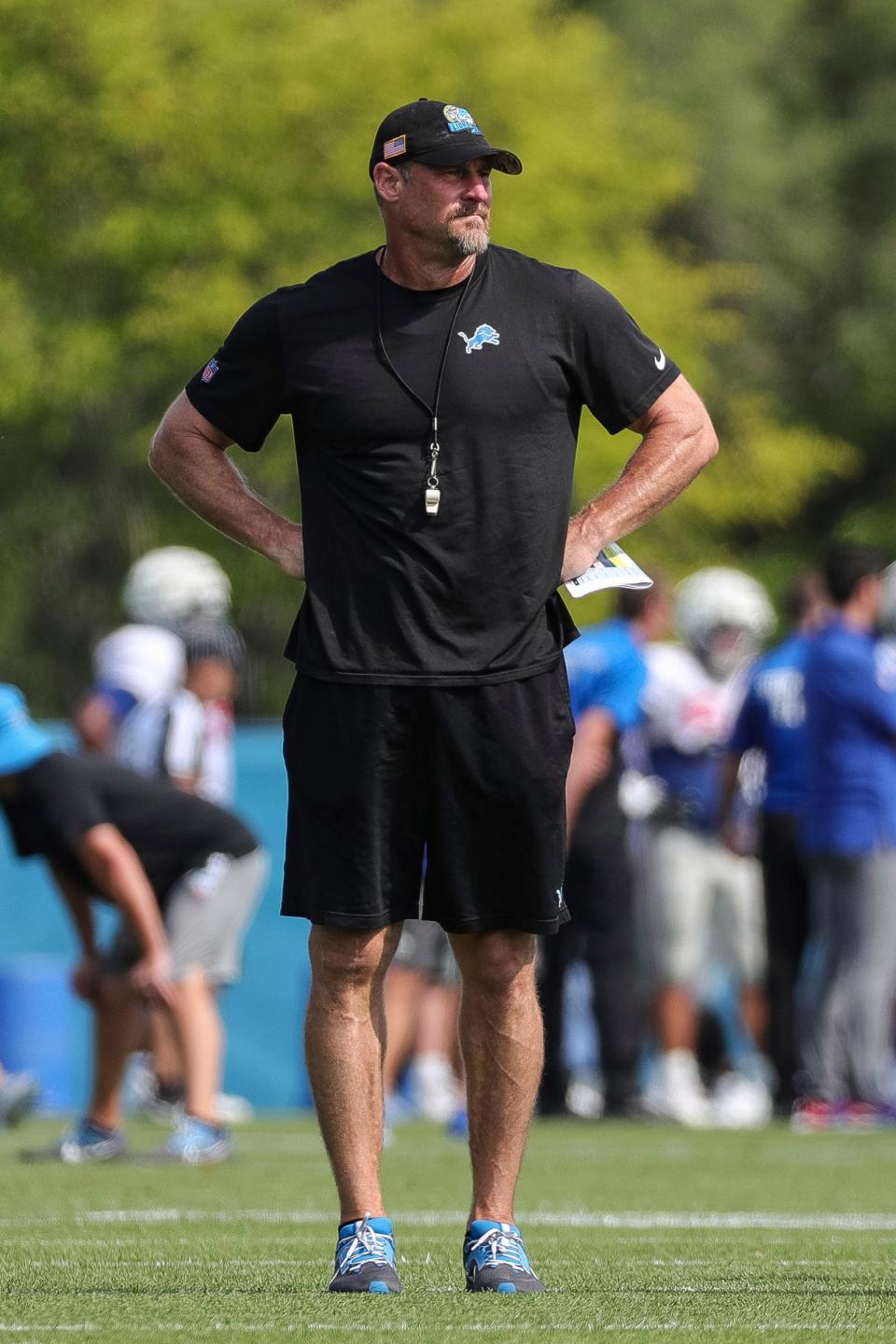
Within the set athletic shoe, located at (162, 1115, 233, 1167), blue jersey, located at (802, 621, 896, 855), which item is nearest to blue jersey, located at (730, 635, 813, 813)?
blue jersey, located at (802, 621, 896, 855)

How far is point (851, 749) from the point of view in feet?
38.2

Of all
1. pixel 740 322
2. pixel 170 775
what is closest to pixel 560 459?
pixel 170 775

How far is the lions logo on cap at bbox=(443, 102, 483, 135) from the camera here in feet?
17.1

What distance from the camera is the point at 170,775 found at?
1120 centimetres

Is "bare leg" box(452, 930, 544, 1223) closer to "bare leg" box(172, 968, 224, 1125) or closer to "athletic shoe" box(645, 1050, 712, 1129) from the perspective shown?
"bare leg" box(172, 968, 224, 1125)

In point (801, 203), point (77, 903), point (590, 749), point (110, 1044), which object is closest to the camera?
point (77, 903)

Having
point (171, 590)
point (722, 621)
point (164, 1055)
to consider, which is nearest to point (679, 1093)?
point (164, 1055)

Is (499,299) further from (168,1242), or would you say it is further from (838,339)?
(838,339)

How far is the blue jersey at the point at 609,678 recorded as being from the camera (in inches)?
453

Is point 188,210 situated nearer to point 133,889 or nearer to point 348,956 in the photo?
point 133,889

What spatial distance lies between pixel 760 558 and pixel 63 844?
31466 millimetres

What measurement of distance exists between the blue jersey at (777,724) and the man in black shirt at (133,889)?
315 centimetres

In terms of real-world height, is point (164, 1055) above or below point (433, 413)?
below

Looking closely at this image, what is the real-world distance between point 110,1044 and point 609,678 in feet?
10.1
